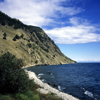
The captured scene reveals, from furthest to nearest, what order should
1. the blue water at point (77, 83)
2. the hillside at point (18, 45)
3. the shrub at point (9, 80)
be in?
the hillside at point (18, 45), the blue water at point (77, 83), the shrub at point (9, 80)

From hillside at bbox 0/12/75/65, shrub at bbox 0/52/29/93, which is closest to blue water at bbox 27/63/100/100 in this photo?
shrub at bbox 0/52/29/93

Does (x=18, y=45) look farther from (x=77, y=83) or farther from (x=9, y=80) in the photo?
(x=9, y=80)

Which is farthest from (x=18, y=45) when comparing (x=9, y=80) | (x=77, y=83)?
(x=9, y=80)

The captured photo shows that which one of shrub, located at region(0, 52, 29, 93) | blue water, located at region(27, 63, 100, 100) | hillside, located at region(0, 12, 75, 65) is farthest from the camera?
hillside, located at region(0, 12, 75, 65)

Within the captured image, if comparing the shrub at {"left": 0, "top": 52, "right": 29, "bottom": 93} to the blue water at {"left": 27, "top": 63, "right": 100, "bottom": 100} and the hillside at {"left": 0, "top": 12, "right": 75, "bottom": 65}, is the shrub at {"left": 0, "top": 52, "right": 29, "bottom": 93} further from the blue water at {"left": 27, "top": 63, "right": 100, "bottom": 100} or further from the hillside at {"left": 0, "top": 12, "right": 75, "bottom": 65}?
the hillside at {"left": 0, "top": 12, "right": 75, "bottom": 65}

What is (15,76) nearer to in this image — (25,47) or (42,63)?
(25,47)

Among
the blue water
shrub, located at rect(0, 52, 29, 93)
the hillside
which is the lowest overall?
the blue water

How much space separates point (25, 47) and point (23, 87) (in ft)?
336

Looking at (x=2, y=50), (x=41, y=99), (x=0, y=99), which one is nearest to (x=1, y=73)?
(x=0, y=99)

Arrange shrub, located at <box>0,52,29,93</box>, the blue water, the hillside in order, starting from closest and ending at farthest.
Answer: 1. shrub, located at <box>0,52,29,93</box>
2. the blue water
3. the hillside

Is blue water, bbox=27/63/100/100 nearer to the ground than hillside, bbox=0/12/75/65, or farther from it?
nearer to the ground

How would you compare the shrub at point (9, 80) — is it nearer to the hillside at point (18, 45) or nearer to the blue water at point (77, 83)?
the blue water at point (77, 83)

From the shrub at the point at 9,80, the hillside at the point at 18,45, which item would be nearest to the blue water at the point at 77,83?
the shrub at the point at 9,80

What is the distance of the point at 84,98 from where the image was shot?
21.0 m
